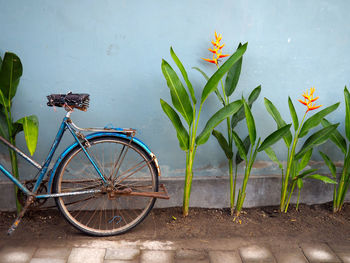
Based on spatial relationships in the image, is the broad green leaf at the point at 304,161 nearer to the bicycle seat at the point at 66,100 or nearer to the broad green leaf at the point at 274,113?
the broad green leaf at the point at 274,113

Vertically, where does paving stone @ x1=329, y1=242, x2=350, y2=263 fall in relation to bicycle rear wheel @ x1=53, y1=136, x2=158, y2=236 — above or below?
below

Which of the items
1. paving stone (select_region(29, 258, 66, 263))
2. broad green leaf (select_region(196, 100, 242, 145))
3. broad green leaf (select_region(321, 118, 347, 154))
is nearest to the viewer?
paving stone (select_region(29, 258, 66, 263))

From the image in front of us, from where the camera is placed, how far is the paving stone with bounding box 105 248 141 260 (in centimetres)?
247

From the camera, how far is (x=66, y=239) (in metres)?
2.67

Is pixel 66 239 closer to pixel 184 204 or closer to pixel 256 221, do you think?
Result: pixel 184 204

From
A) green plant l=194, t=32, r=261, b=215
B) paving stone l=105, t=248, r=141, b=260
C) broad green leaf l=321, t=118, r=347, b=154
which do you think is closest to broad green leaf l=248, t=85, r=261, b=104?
green plant l=194, t=32, r=261, b=215

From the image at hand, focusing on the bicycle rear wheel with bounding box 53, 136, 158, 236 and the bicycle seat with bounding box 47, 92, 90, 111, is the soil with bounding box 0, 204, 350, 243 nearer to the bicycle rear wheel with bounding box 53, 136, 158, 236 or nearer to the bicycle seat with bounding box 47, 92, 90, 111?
the bicycle rear wheel with bounding box 53, 136, 158, 236

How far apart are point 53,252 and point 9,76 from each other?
1257 mm

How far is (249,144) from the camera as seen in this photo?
9.62 ft

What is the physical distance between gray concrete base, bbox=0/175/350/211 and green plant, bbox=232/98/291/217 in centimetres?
16

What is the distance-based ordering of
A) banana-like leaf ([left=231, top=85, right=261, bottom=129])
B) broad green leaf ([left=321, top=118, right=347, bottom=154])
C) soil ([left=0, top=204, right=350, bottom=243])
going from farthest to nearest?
broad green leaf ([left=321, top=118, right=347, bottom=154]), banana-like leaf ([left=231, top=85, right=261, bottom=129]), soil ([left=0, top=204, right=350, bottom=243])

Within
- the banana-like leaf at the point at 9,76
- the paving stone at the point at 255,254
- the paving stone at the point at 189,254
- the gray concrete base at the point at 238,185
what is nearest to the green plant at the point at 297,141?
the gray concrete base at the point at 238,185

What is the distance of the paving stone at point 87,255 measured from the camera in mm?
2420

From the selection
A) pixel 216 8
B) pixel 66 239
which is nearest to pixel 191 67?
pixel 216 8
